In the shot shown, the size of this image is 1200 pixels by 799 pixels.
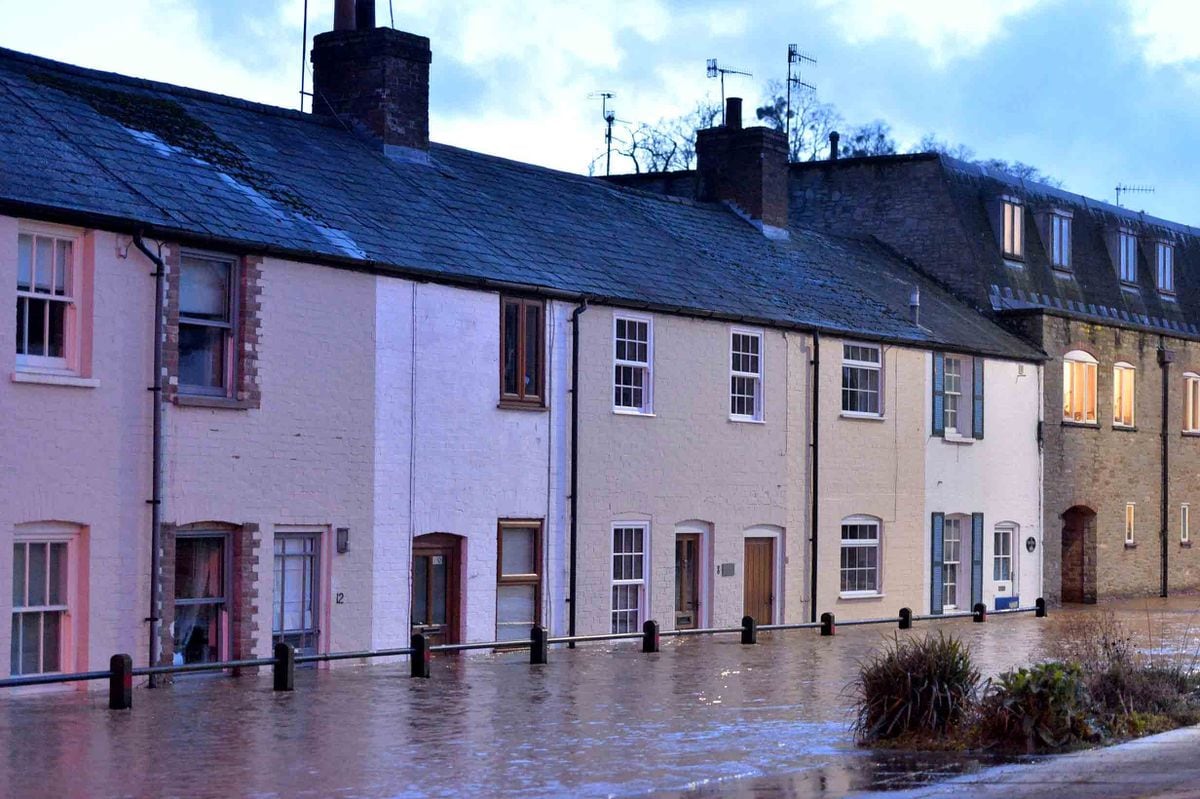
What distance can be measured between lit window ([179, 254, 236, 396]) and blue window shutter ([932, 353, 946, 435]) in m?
17.6

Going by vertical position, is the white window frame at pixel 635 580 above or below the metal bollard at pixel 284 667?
above

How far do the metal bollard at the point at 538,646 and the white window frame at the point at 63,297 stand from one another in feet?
23.7

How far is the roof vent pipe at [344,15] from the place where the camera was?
3091 centimetres

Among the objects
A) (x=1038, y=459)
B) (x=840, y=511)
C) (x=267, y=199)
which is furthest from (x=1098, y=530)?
(x=267, y=199)

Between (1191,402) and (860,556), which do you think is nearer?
(860,556)

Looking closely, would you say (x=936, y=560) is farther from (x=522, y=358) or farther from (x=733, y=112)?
(x=522, y=358)

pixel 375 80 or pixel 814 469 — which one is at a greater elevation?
pixel 375 80

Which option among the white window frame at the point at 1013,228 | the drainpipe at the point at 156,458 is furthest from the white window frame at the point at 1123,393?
the drainpipe at the point at 156,458

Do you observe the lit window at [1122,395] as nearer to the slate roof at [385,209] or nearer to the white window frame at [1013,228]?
the white window frame at [1013,228]

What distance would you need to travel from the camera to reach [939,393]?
36688mm

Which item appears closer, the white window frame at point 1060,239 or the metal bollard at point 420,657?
the metal bollard at point 420,657

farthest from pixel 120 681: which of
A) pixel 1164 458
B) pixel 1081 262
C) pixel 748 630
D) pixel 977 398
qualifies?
pixel 1081 262

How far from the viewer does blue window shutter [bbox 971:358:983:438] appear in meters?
37.8

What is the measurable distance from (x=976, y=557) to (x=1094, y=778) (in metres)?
24.2
